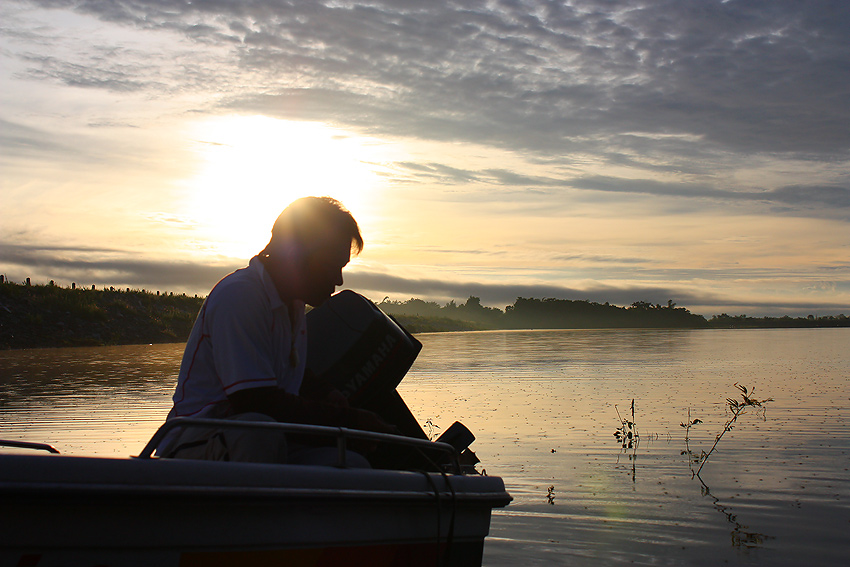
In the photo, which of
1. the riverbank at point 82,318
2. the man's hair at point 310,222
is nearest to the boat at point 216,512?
the man's hair at point 310,222

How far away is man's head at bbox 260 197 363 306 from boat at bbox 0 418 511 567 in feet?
2.73

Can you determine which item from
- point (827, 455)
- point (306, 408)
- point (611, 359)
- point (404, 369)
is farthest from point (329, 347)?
point (611, 359)

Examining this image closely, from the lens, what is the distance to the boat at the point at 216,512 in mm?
2479

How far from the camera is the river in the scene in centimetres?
536

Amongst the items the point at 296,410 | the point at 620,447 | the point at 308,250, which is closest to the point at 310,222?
the point at 308,250

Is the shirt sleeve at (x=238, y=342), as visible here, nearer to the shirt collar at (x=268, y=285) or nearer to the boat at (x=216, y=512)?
the shirt collar at (x=268, y=285)

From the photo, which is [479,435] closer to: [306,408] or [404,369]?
[404,369]

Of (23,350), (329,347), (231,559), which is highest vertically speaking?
(329,347)

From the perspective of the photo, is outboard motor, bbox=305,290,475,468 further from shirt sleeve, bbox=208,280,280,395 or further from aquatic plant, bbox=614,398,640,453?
aquatic plant, bbox=614,398,640,453

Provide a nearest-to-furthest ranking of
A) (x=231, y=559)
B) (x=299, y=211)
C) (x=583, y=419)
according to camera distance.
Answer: (x=231, y=559) < (x=299, y=211) < (x=583, y=419)

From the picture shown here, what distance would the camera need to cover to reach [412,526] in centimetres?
333

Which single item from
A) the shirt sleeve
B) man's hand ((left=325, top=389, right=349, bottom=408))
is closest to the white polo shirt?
the shirt sleeve

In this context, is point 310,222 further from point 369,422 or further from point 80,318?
point 80,318

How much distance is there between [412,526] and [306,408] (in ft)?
2.53
